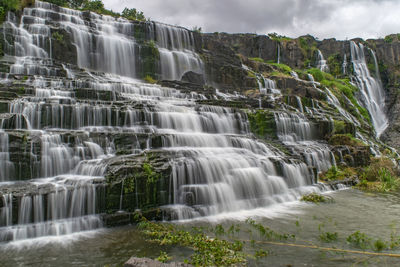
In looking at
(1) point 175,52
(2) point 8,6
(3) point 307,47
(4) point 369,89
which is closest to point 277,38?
(3) point 307,47

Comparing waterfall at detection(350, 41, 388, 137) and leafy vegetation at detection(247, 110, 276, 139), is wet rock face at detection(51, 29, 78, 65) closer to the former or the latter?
leafy vegetation at detection(247, 110, 276, 139)

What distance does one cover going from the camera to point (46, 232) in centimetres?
587

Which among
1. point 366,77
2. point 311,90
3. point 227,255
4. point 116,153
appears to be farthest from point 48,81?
point 366,77

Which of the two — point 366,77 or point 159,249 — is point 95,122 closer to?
point 159,249

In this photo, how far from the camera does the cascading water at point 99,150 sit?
20.5 ft

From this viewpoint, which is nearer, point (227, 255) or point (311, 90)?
point (227, 255)

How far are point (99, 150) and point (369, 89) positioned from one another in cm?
3716

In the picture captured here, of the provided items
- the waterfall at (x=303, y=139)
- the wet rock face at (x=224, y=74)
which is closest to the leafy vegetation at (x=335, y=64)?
the wet rock face at (x=224, y=74)

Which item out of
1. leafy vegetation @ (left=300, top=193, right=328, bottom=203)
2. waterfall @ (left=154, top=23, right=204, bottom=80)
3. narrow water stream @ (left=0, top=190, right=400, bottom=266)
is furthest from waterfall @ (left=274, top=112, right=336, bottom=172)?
waterfall @ (left=154, top=23, right=204, bottom=80)

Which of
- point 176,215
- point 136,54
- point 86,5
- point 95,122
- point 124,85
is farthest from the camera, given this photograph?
point 86,5

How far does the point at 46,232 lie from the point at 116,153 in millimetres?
3148

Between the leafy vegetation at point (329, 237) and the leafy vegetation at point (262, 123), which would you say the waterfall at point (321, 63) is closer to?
the leafy vegetation at point (262, 123)

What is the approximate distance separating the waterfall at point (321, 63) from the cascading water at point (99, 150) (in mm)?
29921

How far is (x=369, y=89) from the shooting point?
1401 inches
